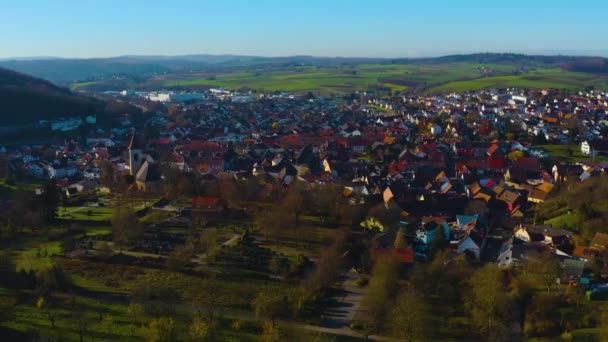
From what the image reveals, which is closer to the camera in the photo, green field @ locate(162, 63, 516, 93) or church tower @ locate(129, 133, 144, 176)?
church tower @ locate(129, 133, 144, 176)

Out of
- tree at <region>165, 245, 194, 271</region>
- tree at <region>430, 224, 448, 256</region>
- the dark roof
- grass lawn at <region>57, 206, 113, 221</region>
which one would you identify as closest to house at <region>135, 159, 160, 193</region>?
grass lawn at <region>57, 206, 113, 221</region>

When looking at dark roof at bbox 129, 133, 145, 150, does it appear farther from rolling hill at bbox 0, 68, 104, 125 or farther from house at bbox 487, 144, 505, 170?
rolling hill at bbox 0, 68, 104, 125

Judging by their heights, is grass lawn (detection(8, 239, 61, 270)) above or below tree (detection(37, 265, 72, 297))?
below

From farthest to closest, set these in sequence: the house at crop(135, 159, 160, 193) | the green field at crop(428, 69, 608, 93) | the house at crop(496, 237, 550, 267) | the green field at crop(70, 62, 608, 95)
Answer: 1. the green field at crop(70, 62, 608, 95)
2. the green field at crop(428, 69, 608, 93)
3. the house at crop(135, 159, 160, 193)
4. the house at crop(496, 237, 550, 267)

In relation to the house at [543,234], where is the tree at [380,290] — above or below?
above

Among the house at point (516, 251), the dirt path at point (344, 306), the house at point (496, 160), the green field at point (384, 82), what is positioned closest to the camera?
the dirt path at point (344, 306)

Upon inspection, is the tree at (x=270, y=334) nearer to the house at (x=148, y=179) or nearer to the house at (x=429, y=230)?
the house at (x=429, y=230)

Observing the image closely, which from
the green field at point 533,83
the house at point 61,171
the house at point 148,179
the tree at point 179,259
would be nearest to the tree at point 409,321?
the tree at point 179,259

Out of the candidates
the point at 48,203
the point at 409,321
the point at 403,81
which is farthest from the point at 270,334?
the point at 403,81
